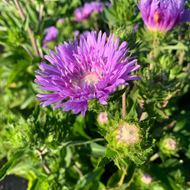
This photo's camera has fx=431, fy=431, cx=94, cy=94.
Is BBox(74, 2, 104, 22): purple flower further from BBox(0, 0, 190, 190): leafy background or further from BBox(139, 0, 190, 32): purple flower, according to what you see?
BBox(139, 0, 190, 32): purple flower

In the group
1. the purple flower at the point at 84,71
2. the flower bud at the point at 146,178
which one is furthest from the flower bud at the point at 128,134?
the flower bud at the point at 146,178

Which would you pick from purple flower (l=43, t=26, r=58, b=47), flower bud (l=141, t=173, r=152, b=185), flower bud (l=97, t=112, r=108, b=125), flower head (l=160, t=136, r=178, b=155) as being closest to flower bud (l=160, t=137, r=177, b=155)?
flower head (l=160, t=136, r=178, b=155)

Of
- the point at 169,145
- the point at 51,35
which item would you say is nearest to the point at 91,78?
the point at 169,145

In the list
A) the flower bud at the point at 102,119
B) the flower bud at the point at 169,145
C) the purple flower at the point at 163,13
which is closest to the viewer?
the purple flower at the point at 163,13

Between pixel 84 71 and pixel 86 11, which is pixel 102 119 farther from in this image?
pixel 86 11

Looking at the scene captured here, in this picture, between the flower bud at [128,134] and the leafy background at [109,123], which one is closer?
the flower bud at [128,134]

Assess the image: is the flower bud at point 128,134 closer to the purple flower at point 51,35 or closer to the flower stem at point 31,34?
the flower stem at point 31,34

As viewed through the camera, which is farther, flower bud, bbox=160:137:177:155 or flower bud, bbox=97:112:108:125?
flower bud, bbox=160:137:177:155
